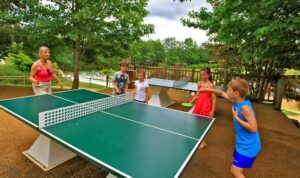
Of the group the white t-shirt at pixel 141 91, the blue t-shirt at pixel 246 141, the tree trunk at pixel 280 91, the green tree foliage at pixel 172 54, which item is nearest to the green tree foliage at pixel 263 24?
the blue t-shirt at pixel 246 141

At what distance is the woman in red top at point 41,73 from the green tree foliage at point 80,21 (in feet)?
9.17

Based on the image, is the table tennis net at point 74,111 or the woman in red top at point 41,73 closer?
the table tennis net at point 74,111

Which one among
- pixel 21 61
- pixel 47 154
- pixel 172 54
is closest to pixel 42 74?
pixel 47 154

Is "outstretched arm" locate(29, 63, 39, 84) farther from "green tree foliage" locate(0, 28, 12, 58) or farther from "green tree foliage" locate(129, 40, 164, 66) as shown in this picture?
"green tree foliage" locate(129, 40, 164, 66)

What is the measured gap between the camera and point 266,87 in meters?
8.48

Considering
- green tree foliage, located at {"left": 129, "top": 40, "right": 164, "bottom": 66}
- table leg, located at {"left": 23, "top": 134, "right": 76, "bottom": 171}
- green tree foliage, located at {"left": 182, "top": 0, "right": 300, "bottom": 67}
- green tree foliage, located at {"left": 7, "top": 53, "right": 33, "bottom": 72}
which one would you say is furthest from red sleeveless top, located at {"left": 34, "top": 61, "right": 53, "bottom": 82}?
green tree foliage, located at {"left": 129, "top": 40, "right": 164, "bottom": 66}

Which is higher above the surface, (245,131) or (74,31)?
(74,31)

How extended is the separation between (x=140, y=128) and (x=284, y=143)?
12.5 feet

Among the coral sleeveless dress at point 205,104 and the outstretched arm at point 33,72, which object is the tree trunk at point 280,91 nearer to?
the coral sleeveless dress at point 205,104

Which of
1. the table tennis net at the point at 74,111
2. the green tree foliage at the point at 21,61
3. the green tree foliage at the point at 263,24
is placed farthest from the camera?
the green tree foliage at the point at 21,61

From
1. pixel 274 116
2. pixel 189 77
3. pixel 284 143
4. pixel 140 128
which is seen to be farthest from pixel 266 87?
pixel 140 128

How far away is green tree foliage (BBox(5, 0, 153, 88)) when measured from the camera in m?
6.78

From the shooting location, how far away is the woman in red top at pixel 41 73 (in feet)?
12.2

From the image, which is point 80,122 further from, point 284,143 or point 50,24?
point 50,24
